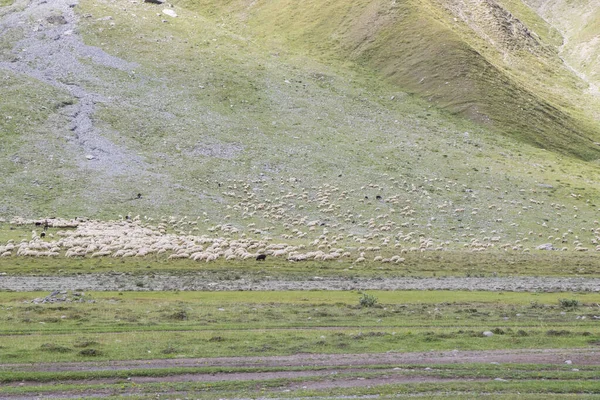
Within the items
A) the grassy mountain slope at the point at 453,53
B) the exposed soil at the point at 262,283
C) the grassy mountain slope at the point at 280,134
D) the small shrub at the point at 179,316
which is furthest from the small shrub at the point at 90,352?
the grassy mountain slope at the point at 453,53

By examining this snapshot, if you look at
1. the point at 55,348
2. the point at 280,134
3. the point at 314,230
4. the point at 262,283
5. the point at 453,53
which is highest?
the point at 55,348

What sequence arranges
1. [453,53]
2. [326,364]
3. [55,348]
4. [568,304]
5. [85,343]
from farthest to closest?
[453,53], [568,304], [85,343], [55,348], [326,364]

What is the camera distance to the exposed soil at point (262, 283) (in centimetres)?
4753

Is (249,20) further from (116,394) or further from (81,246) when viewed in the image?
(116,394)

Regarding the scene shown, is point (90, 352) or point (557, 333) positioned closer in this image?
point (90, 352)

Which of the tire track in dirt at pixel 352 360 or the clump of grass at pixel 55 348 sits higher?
the tire track in dirt at pixel 352 360

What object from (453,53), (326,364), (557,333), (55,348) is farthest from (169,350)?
(453,53)

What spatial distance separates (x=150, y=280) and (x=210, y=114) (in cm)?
4995

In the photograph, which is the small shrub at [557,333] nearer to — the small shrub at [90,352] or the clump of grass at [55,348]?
the small shrub at [90,352]

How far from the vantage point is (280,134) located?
307 feet

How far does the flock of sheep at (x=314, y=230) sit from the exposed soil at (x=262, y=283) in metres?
6.05

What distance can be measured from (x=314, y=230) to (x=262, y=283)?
765 inches

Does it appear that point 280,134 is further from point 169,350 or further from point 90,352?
point 90,352

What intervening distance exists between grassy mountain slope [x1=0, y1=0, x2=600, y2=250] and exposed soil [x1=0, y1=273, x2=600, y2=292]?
14.8 meters
